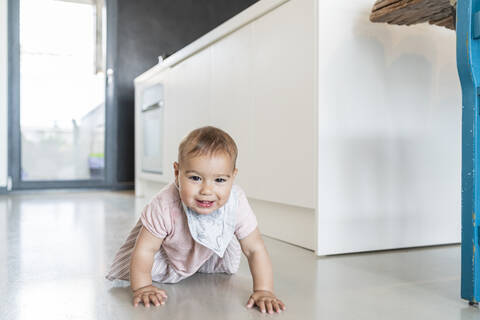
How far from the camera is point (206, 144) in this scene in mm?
859

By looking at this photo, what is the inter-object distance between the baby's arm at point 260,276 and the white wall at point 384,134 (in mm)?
426

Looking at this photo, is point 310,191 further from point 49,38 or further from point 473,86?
point 49,38

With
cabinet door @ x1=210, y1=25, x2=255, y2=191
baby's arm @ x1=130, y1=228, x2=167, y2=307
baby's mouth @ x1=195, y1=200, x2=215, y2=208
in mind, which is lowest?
baby's arm @ x1=130, y1=228, x2=167, y2=307

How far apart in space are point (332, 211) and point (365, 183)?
0.14 meters

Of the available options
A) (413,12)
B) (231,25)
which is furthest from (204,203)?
(231,25)

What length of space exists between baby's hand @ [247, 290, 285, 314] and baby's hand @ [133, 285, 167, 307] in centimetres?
17

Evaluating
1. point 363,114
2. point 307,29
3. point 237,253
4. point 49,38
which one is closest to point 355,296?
point 237,253

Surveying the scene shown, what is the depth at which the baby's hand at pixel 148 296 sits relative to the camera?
2.88 ft

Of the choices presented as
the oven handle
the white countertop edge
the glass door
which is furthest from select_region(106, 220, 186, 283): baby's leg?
the glass door

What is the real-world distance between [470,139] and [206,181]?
52cm

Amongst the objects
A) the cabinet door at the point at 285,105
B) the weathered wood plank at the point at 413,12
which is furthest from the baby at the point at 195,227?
the weathered wood plank at the point at 413,12

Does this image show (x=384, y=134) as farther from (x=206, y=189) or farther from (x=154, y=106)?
(x=154, y=106)

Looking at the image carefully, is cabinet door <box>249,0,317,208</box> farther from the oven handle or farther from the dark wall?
the dark wall

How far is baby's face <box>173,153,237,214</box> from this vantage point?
0.85 metres
